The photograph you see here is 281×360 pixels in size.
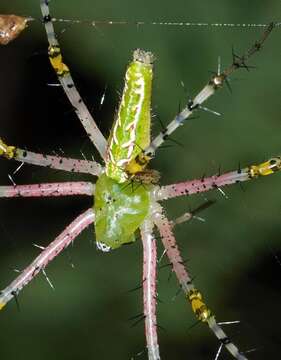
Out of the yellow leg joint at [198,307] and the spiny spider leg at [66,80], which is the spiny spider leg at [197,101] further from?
the yellow leg joint at [198,307]

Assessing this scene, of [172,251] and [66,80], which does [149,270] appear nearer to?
[172,251]

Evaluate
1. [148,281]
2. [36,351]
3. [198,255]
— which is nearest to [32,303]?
[36,351]

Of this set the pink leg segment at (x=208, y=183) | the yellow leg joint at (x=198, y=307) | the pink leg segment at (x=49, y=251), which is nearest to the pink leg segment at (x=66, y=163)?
the pink leg segment at (x=49, y=251)

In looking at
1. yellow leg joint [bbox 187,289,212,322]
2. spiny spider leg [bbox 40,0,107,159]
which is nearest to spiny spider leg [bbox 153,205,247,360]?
yellow leg joint [bbox 187,289,212,322]

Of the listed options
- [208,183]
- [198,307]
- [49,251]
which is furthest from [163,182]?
[208,183]

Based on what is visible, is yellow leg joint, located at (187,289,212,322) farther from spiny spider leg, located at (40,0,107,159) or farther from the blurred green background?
the blurred green background

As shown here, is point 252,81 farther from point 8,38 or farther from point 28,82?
point 8,38

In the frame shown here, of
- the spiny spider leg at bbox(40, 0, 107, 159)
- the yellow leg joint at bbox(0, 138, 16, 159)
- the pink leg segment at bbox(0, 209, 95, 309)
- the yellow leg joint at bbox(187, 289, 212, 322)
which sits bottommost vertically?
the yellow leg joint at bbox(187, 289, 212, 322)
